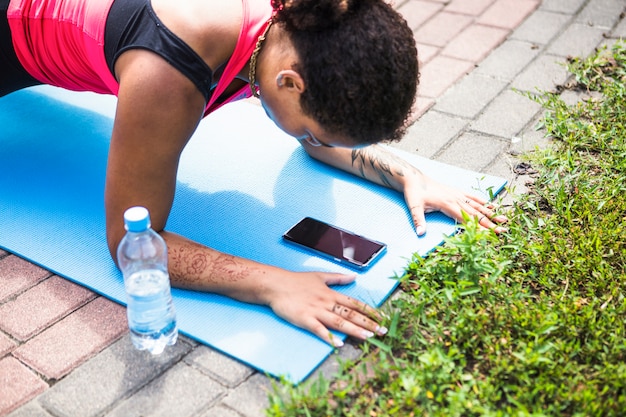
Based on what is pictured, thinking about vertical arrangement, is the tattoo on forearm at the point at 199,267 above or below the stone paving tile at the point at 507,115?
above

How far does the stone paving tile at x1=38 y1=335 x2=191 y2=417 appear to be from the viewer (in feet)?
6.91

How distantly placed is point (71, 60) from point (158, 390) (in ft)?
4.14

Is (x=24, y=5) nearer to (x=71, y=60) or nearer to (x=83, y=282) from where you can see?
(x=71, y=60)

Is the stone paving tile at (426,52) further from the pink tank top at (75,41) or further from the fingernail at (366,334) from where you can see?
the fingernail at (366,334)

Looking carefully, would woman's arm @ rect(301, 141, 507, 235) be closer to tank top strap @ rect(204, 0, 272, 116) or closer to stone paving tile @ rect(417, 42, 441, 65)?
tank top strap @ rect(204, 0, 272, 116)

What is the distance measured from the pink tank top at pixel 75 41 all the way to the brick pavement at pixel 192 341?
0.73m

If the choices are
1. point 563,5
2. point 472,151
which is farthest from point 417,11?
point 472,151

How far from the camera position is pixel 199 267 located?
2.42 meters

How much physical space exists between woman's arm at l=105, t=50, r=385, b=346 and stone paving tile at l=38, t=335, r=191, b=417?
27 centimetres

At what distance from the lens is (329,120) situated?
2225mm

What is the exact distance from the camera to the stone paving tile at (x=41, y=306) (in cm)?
241

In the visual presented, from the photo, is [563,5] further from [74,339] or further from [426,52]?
[74,339]

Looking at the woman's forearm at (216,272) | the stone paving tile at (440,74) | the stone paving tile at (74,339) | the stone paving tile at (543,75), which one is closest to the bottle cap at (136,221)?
the woman's forearm at (216,272)

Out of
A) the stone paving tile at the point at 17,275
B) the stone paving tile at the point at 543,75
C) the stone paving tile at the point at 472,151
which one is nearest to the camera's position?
the stone paving tile at the point at 17,275
